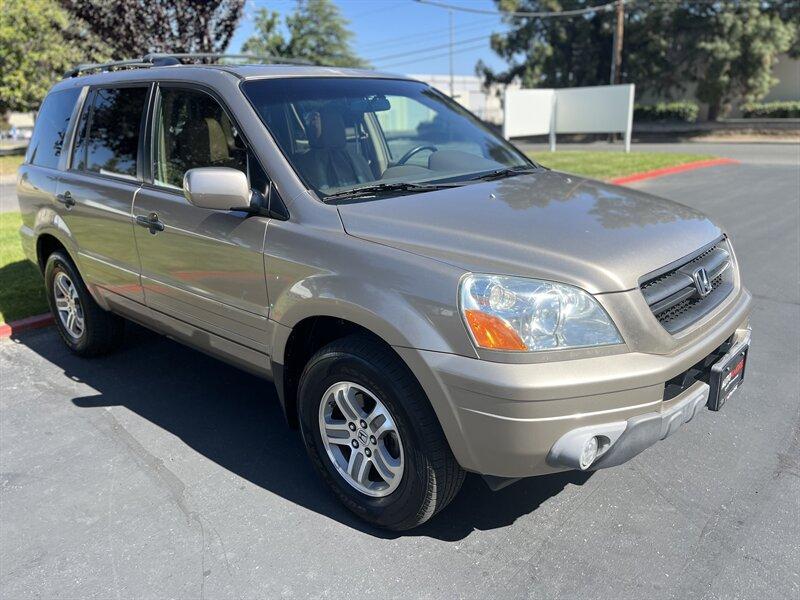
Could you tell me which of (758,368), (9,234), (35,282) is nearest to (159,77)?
(35,282)

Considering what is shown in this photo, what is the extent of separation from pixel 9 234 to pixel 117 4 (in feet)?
22.8

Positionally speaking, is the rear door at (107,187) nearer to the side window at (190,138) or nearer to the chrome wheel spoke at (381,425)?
the side window at (190,138)

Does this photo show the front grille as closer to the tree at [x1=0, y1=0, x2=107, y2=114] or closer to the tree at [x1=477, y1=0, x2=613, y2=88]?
the tree at [x1=0, y1=0, x2=107, y2=114]

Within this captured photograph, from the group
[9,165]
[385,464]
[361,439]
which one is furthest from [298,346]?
[9,165]

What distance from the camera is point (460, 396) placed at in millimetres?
2354

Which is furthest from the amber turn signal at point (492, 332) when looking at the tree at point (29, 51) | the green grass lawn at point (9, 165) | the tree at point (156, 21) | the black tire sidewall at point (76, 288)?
the tree at point (29, 51)

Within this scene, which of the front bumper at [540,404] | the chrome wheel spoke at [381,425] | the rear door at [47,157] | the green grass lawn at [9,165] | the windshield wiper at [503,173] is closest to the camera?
the front bumper at [540,404]

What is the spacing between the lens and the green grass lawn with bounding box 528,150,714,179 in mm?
14445

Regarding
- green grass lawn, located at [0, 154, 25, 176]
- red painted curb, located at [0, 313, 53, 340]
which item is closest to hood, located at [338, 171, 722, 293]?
red painted curb, located at [0, 313, 53, 340]

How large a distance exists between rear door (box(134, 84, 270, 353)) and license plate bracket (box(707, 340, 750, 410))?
1938mm

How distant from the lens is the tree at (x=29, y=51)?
21.8 meters

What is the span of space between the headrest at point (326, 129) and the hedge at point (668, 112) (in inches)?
1434

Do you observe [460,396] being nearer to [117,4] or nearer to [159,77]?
[159,77]

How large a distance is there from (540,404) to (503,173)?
5.58ft
